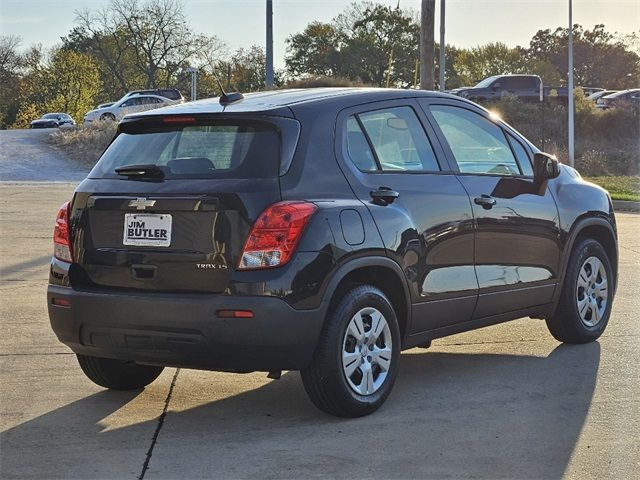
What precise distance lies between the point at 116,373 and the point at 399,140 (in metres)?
2.08

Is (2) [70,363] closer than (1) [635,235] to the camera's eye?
Yes

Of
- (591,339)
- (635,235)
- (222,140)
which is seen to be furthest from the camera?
(635,235)

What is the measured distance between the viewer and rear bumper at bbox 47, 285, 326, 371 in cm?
534

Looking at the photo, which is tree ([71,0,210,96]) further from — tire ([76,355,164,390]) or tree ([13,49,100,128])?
tire ([76,355,164,390])

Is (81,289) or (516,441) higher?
(81,289)

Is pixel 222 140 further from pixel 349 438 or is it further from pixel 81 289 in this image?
pixel 349 438

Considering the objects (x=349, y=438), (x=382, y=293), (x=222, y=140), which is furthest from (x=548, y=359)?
(x=222, y=140)

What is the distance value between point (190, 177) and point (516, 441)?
6.71 ft

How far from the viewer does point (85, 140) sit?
39.2 meters

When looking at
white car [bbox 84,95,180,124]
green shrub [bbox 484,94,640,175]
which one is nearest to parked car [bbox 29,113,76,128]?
white car [bbox 84,95,180,124]

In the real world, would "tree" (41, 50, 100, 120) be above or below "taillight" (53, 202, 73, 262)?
above

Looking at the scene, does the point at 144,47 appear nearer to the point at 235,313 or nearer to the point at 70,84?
the point at 70,84

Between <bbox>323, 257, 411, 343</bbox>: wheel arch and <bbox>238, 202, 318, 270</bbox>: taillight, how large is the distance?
0.31 metres

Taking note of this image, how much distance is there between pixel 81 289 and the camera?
5.78 meters
